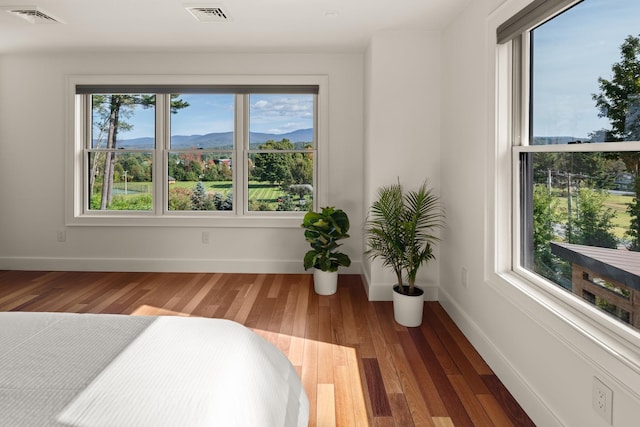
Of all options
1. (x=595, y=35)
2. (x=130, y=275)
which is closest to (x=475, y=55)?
(x=595, y=35)

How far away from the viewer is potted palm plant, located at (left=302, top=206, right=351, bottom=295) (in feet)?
12.2

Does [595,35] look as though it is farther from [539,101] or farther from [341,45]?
[341,45]

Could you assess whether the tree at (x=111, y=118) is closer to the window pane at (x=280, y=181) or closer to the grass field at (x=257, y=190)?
the grass field at (x=257, y=190)

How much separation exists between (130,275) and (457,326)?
3.33 m

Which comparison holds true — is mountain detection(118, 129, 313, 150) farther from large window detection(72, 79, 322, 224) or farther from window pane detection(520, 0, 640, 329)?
window pane detection(520, 0, 640, 329)

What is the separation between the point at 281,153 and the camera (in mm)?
4566

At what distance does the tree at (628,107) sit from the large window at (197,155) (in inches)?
124

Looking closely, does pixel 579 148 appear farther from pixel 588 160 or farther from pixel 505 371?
pixel 505 371

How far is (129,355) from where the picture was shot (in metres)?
1.09

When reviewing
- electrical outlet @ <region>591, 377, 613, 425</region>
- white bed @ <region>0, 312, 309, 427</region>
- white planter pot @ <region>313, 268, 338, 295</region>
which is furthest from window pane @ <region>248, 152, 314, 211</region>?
electrical outlet @ <region>591, 377, 613, 425</region>

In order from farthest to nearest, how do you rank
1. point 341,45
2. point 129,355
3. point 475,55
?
point 341,45 < point 475,55 < point 129,355

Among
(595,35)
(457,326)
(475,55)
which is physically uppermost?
(475,55)

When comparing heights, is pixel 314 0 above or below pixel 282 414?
above

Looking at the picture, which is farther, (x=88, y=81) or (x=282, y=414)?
(x=88, y=81)
